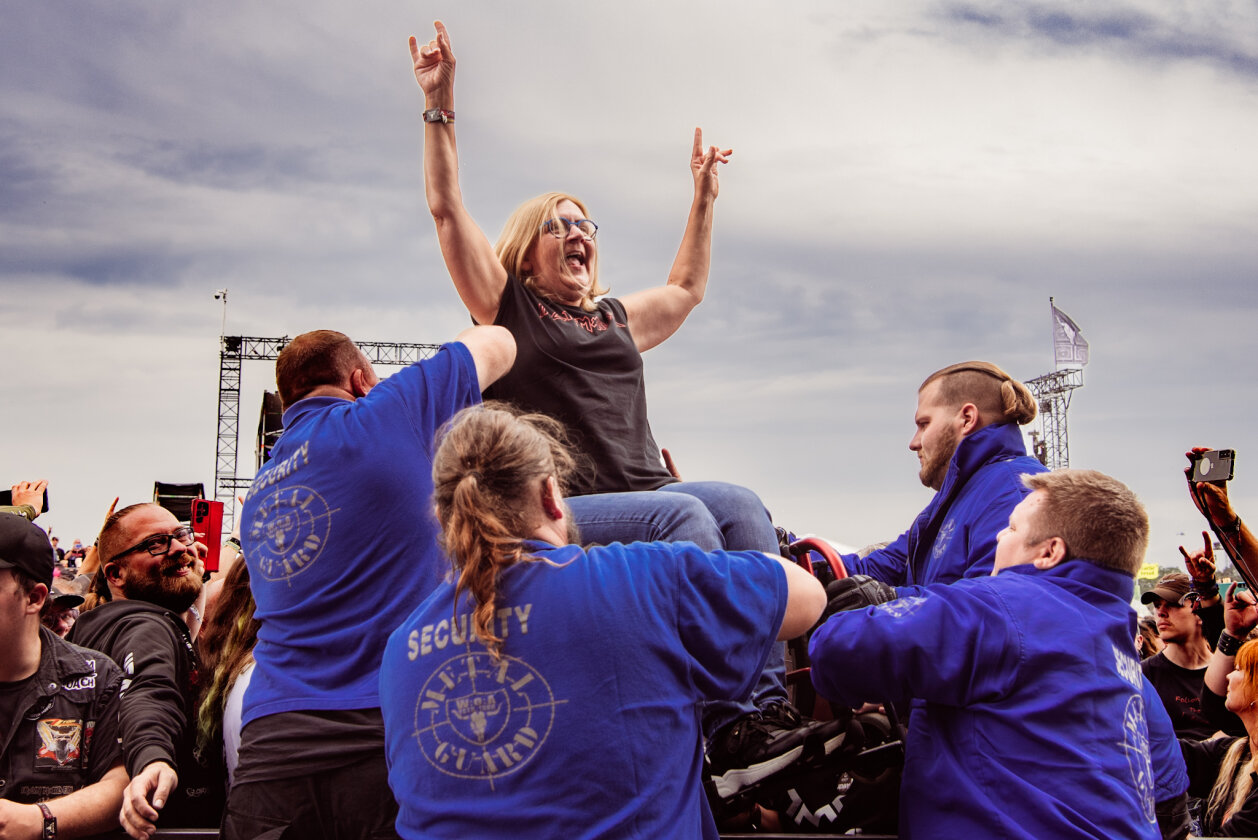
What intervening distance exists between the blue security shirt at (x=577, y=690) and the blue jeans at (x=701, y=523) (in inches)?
30.8

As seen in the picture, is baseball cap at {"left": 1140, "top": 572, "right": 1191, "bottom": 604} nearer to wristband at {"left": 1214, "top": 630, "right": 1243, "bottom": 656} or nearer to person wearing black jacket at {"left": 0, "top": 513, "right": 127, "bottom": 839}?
wristband at {"left": 1214, "top": 630, "right": 1243, "bottom": 656}

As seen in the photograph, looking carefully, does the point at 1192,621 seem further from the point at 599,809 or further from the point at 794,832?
the point at 599,809

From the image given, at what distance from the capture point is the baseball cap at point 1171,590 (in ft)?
19.1

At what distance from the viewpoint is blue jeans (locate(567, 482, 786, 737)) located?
9.11ft

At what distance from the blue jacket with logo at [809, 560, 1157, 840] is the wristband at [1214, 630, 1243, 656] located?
326cm

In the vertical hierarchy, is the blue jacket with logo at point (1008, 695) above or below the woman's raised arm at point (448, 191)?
below

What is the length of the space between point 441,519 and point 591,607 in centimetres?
41

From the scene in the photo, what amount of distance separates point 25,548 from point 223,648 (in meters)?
0.71

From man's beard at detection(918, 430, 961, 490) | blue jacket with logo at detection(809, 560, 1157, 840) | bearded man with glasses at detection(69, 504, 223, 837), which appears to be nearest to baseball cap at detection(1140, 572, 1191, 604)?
man's beard at detection(918, 430, 961, 490)

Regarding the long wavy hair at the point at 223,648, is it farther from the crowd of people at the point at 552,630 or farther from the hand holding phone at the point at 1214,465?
the hand holding phone at the point at 1214,465

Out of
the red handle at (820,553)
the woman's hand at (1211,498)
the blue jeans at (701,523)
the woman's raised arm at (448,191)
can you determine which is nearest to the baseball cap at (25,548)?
the woman's raised arm at (448,191)

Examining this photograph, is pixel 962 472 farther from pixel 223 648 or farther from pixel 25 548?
pixel 25 548

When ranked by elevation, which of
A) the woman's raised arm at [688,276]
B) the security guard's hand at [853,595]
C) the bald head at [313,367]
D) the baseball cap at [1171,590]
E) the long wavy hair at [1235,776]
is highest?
the woman's raised arm at [688,276]

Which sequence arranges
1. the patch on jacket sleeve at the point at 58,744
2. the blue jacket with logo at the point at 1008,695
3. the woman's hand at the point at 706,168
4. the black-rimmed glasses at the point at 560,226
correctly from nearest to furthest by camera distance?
the blue jacket with logo at the point at 1008,695, the patch on jacket sleeve at the point at 58,744, the black-rimmed glasses at the point at 560,226, the woman's hand at the point at 706,168
